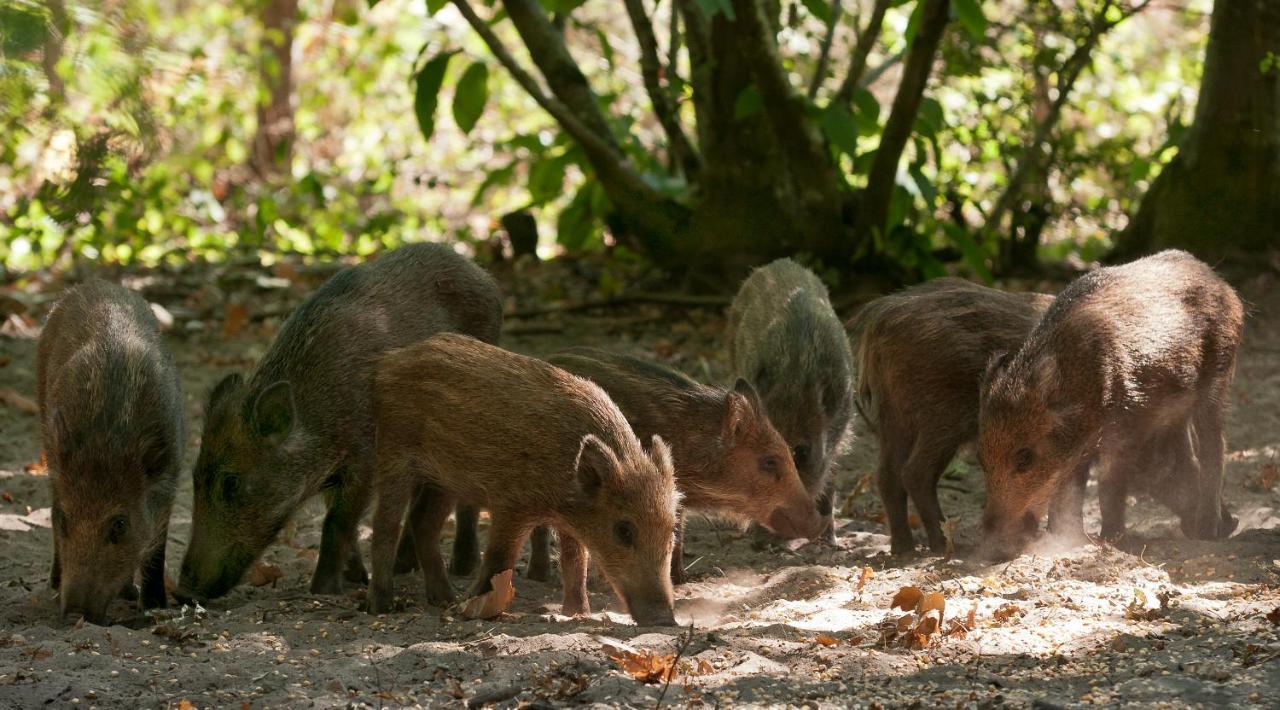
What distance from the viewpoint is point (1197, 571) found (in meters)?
4.92

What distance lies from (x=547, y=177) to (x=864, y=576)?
16.1 feet

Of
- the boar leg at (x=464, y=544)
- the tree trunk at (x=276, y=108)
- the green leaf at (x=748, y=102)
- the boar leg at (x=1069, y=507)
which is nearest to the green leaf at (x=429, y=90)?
the green leaf at (x=748, y=102)

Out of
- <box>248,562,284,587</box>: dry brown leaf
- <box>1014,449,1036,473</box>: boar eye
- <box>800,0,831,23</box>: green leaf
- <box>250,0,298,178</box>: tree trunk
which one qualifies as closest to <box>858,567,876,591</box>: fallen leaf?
<box>1014,449,1036,473</box>: boar eye

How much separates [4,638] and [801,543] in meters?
3.20

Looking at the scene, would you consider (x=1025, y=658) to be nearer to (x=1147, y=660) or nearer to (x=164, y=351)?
(x=1147, y=660)

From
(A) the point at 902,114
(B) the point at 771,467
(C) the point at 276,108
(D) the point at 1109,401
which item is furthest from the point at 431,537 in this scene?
(C) the point at 276,108

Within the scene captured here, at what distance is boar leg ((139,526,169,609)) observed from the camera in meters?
5.25

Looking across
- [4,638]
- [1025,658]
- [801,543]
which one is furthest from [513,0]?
[1025,658]

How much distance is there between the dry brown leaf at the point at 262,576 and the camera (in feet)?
18.5

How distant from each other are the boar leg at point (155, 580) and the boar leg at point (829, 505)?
2.69 m

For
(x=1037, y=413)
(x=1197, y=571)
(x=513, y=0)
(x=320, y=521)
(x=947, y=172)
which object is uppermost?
(x=513, y=0)

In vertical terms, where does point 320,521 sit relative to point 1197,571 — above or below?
below

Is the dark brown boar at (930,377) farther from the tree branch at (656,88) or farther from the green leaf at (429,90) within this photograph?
the green leaf at (429,90)

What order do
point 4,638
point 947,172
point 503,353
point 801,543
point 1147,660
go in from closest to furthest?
1. point 1147,660
2. point 4,638
3. point 503,353
4. point 801,543
5. point 947,172
